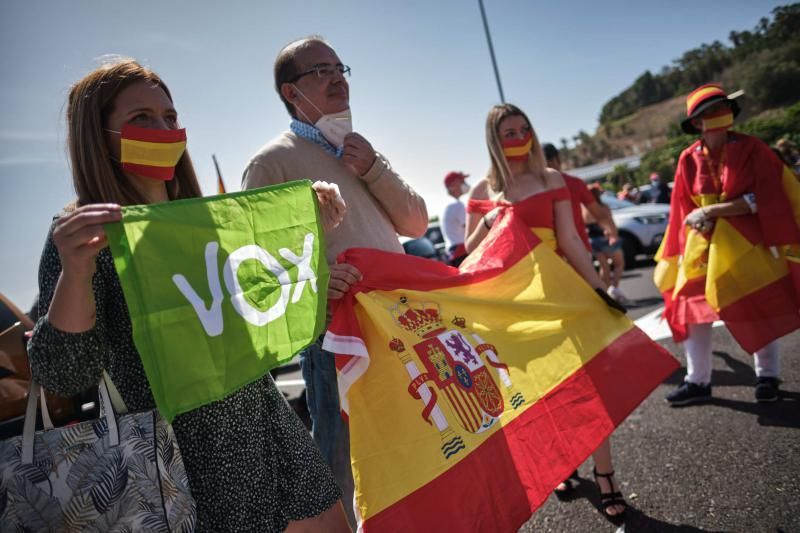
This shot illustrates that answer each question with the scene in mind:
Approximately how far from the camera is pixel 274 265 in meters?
1.51

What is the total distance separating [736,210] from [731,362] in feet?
5.56

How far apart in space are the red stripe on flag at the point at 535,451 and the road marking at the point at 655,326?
102 inches

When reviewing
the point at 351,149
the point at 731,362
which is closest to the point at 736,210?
the point at 731,362

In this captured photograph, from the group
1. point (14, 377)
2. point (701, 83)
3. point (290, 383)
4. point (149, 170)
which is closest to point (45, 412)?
point (149, 170)

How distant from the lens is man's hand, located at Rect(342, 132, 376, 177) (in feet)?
6.91

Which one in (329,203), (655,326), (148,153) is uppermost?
(148,153)

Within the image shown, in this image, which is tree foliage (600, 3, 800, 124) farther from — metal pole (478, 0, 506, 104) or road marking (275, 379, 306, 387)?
road marking (275, 379, 306, 387)

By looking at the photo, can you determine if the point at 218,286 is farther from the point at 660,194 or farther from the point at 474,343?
the point at 660,194

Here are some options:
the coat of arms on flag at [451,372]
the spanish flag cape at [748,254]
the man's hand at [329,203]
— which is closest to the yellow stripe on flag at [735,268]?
the spanish flag cape at [748,254]

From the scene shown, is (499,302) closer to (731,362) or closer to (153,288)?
(153,288)

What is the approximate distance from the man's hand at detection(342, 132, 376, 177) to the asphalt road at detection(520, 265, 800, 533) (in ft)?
6.86

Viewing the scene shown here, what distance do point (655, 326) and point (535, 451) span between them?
433 centimetres

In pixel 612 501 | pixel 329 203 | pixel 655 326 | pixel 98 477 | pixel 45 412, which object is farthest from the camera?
pixel 655 326

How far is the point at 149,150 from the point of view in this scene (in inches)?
56.2
